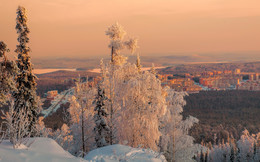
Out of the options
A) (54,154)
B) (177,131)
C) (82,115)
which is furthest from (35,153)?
(177,131)

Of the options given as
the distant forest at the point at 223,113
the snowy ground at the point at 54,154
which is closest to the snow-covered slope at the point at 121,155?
the snowy ground at the point at 54,154

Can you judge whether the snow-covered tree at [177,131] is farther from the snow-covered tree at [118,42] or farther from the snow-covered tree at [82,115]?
the snow-covered tree at [82,115]

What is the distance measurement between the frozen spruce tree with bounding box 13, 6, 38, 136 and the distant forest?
82.3 m

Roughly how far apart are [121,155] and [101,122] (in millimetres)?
13462

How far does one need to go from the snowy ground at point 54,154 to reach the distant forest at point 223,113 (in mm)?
88961

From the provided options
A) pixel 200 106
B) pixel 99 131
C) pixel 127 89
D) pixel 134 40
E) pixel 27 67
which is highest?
pixel 134 40

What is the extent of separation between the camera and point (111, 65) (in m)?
20.1

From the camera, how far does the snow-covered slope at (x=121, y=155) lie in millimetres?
9822

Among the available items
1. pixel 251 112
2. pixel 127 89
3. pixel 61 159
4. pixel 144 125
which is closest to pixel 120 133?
pixel 144 125

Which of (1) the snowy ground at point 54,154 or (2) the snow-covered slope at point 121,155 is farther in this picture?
(2) the snow-covered slope at point 121,155

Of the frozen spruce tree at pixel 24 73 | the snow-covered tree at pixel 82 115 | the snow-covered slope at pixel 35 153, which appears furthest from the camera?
the snow-covered tree at pixel 82 115

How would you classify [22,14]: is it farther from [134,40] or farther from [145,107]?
[145,107]

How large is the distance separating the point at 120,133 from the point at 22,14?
1270cm

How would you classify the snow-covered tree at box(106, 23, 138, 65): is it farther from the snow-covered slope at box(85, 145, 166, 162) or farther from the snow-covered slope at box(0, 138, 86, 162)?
the snow-covered slope at box(0, 138, 86, 162)
